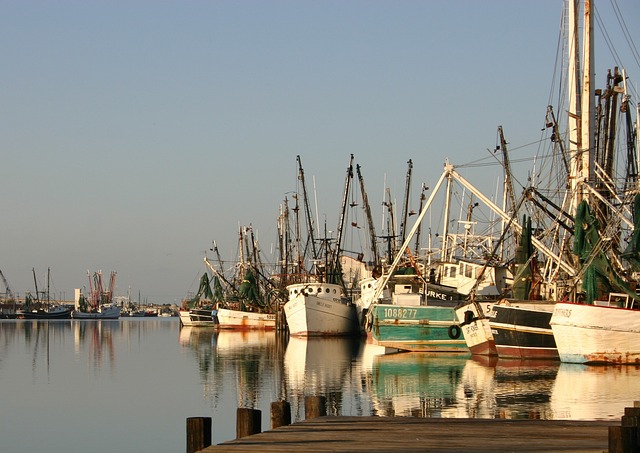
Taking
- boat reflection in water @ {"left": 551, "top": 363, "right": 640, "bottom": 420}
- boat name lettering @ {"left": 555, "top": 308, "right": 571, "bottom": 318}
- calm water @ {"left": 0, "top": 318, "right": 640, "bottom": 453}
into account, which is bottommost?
calm water @ {"left": 0, "top": 318, "right": 640, "bottom": 453}

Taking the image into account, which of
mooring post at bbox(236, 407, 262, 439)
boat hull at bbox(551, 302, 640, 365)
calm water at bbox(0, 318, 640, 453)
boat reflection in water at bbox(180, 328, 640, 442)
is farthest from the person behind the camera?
boat hull at bbox(551, 302, 640, 365)

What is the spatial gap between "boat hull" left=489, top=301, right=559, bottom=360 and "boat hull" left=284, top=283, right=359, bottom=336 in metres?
33.8

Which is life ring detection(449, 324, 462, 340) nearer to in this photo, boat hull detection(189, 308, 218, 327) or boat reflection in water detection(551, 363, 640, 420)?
boat reflection in water detection(551, 363, 640, 420)

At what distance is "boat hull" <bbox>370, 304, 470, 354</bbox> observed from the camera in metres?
56.5

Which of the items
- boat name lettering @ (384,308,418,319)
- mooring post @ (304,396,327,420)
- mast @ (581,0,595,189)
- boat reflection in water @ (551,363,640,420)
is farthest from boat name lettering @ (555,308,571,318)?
mooring post @ (304,396,327,420)

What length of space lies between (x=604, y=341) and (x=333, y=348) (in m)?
27.8

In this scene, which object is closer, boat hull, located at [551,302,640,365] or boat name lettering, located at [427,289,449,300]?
boat hull, located at [551,302,640,365]

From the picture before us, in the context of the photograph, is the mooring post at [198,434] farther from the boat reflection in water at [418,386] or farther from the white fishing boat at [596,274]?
the white fishing boat at [596,274]

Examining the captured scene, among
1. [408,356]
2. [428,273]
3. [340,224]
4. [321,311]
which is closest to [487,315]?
[408,356]

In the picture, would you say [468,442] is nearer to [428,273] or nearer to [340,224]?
[428,273]

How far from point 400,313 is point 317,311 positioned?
25.9m

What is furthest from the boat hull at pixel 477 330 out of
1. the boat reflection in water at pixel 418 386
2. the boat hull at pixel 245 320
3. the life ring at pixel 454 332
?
the boat hull at pixel 245 320

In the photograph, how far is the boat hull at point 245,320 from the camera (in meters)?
107

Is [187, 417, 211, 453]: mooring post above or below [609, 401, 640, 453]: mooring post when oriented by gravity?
below
